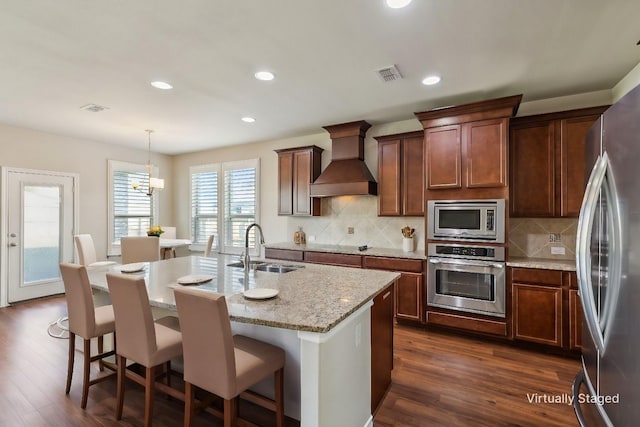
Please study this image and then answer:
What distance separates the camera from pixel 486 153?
3322 mm

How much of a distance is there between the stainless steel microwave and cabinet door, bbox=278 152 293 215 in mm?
2245

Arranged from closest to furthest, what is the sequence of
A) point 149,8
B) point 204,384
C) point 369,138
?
point 204,384 < point 149,8 < point 369,138

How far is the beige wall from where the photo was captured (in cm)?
466

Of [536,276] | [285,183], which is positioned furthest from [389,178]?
[536,276]

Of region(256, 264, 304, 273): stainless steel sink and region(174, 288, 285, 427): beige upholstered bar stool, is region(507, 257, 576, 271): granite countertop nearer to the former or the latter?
region(256, 264, 304, 273): stainless steel sink

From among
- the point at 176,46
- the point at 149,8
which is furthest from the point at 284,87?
the point at 149,8

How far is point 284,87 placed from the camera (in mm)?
3230

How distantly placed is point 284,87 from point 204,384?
9.01 feet

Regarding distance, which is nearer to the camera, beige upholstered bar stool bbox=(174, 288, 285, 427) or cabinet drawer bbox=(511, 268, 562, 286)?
beige upholstered bar stool bbox=(174, 288, 285, 427)

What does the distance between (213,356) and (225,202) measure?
486 centimetres

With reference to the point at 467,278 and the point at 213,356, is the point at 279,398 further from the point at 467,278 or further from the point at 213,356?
the point at 467,278

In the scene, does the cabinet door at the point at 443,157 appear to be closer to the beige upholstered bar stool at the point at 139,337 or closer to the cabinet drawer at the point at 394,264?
the cabinet drawer at the point at 394,264

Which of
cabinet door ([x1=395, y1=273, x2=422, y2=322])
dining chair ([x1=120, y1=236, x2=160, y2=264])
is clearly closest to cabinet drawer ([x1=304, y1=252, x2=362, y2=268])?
cabinet door ([x1=395, y1=273, x2=422, y2=322])

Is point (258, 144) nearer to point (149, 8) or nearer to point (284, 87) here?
point (284, 87)
